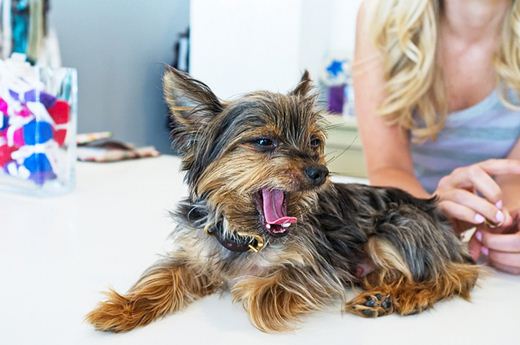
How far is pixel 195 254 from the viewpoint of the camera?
1.01 metres

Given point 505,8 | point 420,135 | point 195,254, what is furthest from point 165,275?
point 505,8

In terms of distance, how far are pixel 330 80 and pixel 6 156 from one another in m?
1.92

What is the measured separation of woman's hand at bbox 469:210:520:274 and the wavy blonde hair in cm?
58

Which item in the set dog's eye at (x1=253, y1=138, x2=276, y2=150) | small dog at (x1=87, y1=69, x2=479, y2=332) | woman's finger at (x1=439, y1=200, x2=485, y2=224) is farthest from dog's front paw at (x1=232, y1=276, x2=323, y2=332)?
woman's finger at (x1=439, y1=200, x2=485, y2=224)

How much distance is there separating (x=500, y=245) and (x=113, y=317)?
830mm

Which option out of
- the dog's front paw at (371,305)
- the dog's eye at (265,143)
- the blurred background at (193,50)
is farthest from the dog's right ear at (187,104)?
the blurred background at (193,50)

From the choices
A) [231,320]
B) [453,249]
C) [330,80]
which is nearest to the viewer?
[231,320]

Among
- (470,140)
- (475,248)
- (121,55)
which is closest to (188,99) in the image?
(475,248)

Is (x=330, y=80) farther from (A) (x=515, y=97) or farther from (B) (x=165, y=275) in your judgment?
(B) (x=165, y=275)

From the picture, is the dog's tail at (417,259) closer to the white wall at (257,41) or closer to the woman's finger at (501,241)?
the woman's finger at (501,241)

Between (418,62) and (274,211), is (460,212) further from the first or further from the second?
(418,62)

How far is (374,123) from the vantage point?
181 centimetres

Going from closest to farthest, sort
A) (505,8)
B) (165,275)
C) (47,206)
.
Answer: (165,275) < (47,206) < (505,8)

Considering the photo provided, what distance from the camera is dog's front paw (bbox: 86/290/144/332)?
2.60ft
